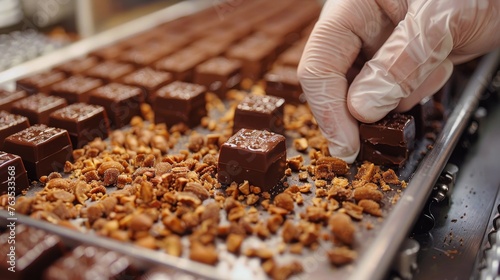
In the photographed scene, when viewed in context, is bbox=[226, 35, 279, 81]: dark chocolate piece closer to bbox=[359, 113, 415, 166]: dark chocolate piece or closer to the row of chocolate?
bbox=[359, 113, 415, 166]: dark chocolate piece

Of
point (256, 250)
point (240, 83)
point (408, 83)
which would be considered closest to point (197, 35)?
point (240, 83)

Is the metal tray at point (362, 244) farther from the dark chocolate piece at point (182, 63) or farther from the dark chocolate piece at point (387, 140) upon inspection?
the dark chocolate piece at point (182, 63)

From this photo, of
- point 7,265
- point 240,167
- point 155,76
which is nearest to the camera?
A: point 7,265

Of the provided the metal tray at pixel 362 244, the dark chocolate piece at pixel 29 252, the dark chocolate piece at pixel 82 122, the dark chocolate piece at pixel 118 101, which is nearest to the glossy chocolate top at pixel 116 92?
the dark chocolate piece at pixel 118 101

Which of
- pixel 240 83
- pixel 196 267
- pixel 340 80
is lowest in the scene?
pixel 240 83

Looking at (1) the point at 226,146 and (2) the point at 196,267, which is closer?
(2) the point at 196,267

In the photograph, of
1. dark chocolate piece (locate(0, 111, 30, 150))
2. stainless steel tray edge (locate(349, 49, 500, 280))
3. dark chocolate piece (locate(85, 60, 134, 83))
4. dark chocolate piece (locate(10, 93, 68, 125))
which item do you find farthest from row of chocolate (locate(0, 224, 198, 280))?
dark chocolate piece (locate(85, 60, 134, 83))

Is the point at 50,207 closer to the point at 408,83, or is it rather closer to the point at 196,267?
the point at 196,267
